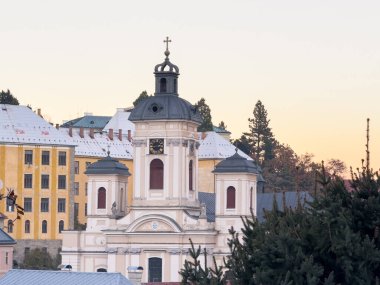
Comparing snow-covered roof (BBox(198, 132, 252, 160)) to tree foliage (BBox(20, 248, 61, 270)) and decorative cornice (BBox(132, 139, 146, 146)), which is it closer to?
tree foliage (BBox(20, 248, 61, 270))

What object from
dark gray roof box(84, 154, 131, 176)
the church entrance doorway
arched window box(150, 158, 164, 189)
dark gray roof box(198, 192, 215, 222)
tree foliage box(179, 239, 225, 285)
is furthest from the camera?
dark gray roof box(198, 192, 215, 222)

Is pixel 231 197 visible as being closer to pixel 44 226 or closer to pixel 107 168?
→ pixel 107 168

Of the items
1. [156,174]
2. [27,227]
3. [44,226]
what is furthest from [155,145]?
[44,226]

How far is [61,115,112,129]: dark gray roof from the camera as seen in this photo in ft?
620

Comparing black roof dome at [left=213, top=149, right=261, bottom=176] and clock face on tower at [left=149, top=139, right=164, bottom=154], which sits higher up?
clock face on tower at [left=149, top=139, right=164, bottom=154]

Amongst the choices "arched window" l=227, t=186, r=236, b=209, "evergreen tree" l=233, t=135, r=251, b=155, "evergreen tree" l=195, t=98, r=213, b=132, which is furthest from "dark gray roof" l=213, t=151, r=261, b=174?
"evergreen tree" l=233, t=135, r=251, b=155

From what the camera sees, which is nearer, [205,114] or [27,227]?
[27,227]

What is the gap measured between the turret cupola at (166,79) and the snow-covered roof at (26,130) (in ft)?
97.9

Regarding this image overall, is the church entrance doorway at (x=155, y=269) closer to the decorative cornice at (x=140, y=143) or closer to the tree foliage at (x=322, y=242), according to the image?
the decorative cornice at (x=140, y=143)

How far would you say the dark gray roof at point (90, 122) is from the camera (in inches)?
7446

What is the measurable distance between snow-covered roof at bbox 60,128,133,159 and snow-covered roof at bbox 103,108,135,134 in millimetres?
8711

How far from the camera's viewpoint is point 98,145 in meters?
158

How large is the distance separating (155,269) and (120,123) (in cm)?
6747

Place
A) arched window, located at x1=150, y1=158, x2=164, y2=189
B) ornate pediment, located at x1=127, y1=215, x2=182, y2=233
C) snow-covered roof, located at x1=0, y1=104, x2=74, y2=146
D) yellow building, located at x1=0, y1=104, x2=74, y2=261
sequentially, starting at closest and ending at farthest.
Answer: ornate pediment, located at x1=127, y1=215, x2=182, y2=233, arched window, located at x1=150, y1=158, x2=164, y2=189, yellow building, located at x1=0, y1=104, x2=74, y2=261, snow-covered roof, located at x1=0, y1=104, x2=74, y2=146
